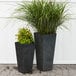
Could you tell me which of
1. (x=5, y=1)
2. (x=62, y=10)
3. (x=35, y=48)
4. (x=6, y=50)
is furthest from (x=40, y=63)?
(x=5, y=1)

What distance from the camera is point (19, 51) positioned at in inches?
111

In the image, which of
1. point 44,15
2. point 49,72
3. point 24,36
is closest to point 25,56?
point 24,36

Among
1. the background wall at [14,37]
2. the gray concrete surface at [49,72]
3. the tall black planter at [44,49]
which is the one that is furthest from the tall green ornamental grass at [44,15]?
the gray concrete surface at [49,72]

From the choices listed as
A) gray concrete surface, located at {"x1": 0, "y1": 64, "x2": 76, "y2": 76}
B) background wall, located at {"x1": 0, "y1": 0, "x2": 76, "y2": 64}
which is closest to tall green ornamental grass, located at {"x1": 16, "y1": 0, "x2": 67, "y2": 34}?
background wall, located at {"x1": 0, "y1": 0, "x2": 76, "y2": 64}

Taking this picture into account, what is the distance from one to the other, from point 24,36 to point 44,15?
37cm

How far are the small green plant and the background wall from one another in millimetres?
272

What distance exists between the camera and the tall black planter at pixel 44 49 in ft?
9.33

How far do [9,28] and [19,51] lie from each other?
479 mm

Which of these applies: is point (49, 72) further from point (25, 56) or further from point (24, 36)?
point (24, 36)

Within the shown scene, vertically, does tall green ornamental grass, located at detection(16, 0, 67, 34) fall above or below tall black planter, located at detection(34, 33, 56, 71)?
above

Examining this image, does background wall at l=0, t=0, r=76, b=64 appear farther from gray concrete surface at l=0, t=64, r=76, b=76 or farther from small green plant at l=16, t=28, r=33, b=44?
small green plant at l=16, t=28, r=33, b=44

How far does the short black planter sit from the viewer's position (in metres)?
2.79

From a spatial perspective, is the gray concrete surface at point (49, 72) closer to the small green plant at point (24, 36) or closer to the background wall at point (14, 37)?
the background wall at point (14, 37)

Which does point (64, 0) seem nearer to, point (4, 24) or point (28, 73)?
point (4, 24)
